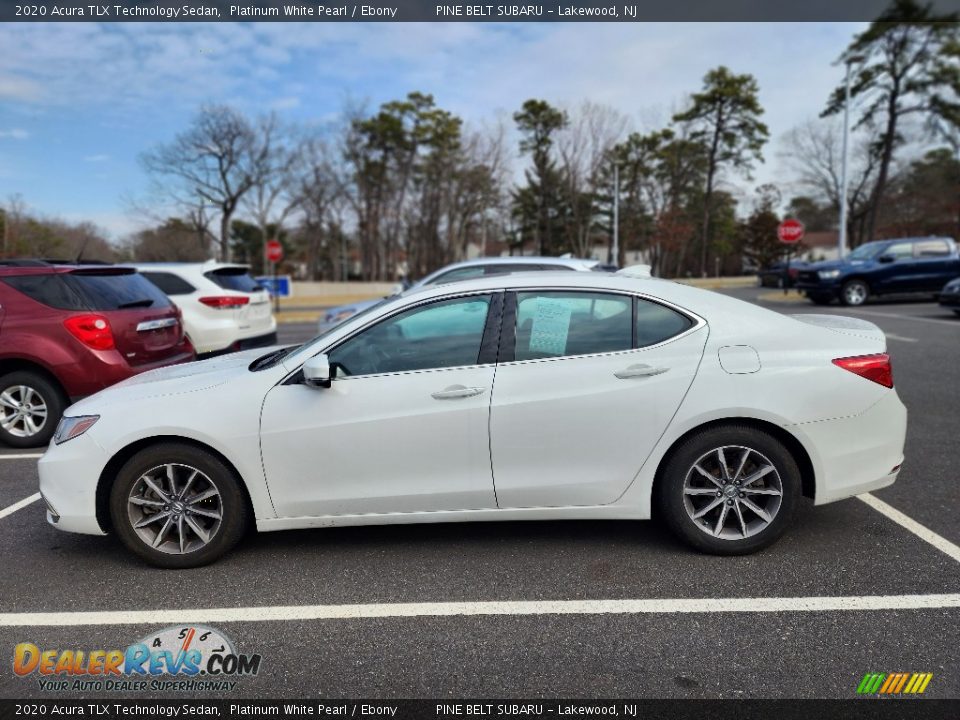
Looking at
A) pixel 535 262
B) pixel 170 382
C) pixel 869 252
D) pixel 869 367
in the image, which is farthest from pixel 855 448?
pixel 869 252

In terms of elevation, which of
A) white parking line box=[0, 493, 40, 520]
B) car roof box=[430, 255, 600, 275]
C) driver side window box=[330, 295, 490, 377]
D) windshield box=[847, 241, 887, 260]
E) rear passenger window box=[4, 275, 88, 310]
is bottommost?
white parking line box=[0, 493, 40, 520]

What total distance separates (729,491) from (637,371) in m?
0.80

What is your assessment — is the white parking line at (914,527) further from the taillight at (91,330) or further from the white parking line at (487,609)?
the taillight at (91,330)

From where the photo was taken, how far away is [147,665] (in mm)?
2645

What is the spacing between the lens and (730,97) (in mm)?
45281

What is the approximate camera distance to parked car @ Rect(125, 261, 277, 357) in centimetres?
851

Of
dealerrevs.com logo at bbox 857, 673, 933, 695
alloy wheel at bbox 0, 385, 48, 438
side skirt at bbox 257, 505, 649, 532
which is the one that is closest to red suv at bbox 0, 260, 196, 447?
alloy wheel at bbox 0, 385, 48, 438

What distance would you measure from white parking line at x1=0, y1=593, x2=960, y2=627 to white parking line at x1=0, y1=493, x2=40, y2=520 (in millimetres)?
1625

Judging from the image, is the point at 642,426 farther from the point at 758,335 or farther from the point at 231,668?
the point at 231,668

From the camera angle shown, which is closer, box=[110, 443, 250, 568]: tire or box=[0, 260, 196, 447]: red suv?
box=[110, 443, 250, 568]: tire

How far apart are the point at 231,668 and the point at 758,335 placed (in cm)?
297

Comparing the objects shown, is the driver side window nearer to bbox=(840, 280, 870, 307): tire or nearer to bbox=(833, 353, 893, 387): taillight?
bbox=(833, 353, 893, 387): taillight

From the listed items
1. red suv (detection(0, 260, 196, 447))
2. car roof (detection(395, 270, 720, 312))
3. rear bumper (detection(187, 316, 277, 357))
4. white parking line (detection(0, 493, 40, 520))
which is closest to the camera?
car roof (detection(395, 270, 720, 312))

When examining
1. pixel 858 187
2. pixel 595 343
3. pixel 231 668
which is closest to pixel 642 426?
pixel 595 343
